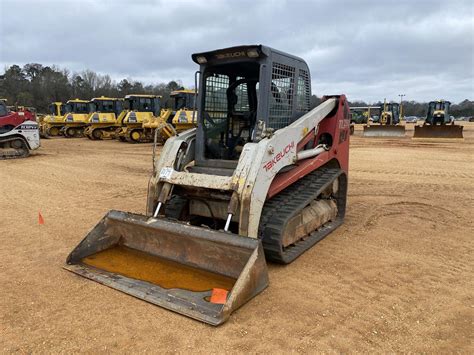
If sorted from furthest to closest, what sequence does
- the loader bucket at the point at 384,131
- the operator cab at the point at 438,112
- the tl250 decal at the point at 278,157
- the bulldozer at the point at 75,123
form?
the operator cab at the point at 438,112, the bulldozer at the point at 75,123, the loader bucket at the point at 384,131, the tl250 decal at the point at 278,157

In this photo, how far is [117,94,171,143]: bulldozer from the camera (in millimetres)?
21756

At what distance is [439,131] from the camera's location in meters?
23.6

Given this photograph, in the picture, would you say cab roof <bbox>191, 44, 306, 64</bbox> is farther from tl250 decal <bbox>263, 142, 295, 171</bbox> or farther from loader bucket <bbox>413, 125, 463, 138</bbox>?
loader bucket <bbox>413, 125, 463, 138</bbox>

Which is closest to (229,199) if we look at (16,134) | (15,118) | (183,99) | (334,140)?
(334,140)

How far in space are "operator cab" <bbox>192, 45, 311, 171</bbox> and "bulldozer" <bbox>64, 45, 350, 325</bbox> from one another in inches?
0.5

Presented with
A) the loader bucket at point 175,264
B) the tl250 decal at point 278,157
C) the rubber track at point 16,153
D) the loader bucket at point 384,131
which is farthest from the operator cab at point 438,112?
the loader bucket at point 175,264

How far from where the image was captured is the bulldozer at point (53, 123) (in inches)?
1107

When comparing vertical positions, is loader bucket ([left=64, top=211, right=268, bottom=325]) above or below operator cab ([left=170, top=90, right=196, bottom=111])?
below

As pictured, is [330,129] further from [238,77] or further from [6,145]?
[6,145]

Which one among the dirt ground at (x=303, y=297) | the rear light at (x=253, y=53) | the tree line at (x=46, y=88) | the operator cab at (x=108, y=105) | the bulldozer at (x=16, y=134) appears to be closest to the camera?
the dirt ground at (x=303, y=297)

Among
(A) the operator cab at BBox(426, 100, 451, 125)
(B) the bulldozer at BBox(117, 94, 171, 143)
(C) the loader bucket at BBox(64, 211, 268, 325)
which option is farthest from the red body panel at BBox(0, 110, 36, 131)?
(A) the operator cab at BBox(426, 100, 451, 125)

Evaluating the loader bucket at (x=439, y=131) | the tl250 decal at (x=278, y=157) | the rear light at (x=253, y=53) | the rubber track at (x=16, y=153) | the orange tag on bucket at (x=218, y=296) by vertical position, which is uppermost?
the rear light at (x=253, y=53)

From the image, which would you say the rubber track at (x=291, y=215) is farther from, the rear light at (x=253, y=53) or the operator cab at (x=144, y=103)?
the operator cab at (x=144, y=103)

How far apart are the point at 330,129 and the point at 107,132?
72.0ft
